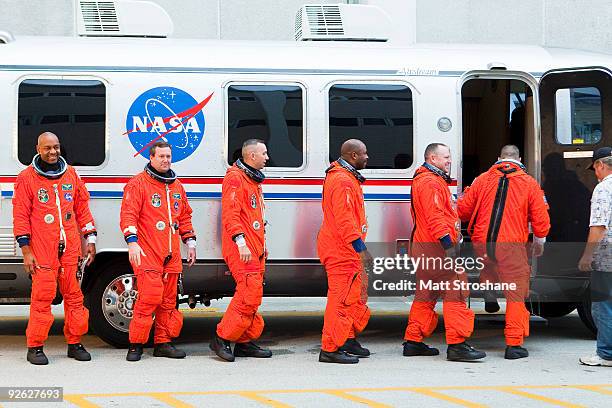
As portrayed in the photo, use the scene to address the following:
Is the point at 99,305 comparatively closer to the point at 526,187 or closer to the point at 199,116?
the point at 199,116

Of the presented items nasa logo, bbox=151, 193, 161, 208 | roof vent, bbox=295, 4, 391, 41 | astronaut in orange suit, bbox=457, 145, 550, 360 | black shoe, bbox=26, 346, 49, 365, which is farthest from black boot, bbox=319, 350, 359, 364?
roof vent, bbox=295, 4, 391, 41

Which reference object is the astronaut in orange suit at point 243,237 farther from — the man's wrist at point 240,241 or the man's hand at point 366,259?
the man's hand at point 366,259

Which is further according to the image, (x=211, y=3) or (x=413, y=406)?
(x=211, y=3)

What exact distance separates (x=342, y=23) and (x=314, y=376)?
12.3 ft

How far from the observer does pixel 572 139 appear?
403 inches

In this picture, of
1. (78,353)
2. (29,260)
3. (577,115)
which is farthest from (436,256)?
(29,260)

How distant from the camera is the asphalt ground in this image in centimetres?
762

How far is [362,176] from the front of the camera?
9.27 meters

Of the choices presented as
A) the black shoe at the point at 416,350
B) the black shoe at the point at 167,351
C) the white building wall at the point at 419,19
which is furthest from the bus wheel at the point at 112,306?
the white building wall at the point at 419,19

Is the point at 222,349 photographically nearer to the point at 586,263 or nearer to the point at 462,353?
the point at 462,353

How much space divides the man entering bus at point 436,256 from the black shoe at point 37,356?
3149 mm

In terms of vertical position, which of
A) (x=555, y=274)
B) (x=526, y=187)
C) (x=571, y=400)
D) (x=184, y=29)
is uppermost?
(x=184, y=29)

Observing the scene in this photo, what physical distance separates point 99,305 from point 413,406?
11.5ft

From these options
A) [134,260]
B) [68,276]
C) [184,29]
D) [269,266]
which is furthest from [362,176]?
[184,29]
